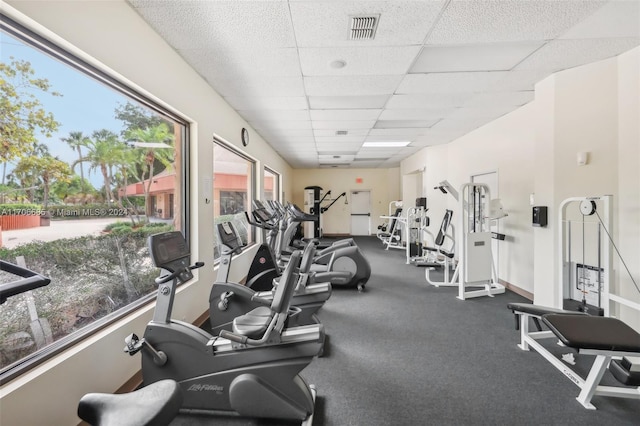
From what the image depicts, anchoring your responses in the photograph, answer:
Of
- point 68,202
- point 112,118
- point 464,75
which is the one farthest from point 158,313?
point 464,75

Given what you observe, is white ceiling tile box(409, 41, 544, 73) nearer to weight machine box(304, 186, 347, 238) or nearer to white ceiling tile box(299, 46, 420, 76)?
white ceiling tile box(299, 46, 420, 76)

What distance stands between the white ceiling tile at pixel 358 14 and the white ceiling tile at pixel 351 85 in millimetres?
660

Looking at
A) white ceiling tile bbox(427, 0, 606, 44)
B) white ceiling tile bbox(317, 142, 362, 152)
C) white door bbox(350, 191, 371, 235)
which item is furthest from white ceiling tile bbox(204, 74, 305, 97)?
white door bbox(350, 191, 371, 235)

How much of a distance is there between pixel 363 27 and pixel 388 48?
0.41 m

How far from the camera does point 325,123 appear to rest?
15.7 feet

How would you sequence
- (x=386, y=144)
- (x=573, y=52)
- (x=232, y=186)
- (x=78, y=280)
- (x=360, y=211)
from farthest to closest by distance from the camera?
(x=360, y=211) → (x=386, y=144) → (x=232, y=186) → (x=573, y=52) → (x=78, y=280)

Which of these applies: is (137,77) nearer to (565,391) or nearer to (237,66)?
(237,66)

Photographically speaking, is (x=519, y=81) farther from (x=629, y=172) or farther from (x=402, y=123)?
(x=402, y=123)

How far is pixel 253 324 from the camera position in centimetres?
189

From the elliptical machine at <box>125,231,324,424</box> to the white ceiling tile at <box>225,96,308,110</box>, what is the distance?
2436mm

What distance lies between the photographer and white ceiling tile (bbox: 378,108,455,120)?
4203mm

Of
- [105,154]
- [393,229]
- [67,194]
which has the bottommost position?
[393,229]

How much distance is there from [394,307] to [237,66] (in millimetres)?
3302

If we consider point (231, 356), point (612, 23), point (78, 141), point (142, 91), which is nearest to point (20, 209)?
point (78, 141)
